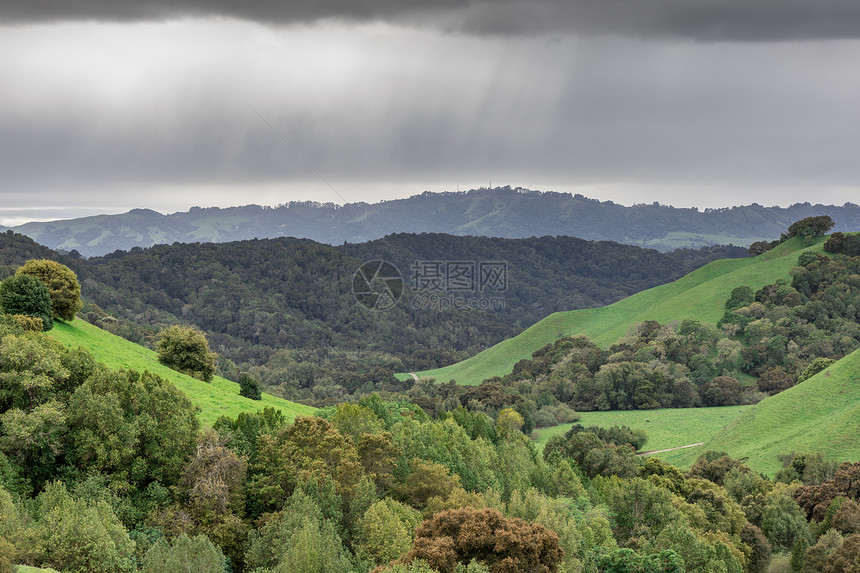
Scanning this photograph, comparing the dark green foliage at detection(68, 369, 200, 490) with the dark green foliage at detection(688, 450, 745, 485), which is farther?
the dark green foliage at detection(688, 450, 745, 485)

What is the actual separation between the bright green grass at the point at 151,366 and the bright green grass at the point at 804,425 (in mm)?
50673

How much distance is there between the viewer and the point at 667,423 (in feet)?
308

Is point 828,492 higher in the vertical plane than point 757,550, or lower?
higher

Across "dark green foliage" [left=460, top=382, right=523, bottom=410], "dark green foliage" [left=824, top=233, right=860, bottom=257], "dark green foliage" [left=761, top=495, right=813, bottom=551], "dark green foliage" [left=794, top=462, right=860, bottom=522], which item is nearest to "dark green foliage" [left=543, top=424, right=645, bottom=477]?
"dark green foliage" [left=761, top=495, right=813, bottom=551]

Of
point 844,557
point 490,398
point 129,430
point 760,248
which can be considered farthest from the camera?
point 760,248

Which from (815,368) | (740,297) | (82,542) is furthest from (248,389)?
(740,297)

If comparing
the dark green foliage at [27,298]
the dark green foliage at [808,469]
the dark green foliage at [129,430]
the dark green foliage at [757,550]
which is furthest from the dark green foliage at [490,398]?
the dark green foliage at [129,430]

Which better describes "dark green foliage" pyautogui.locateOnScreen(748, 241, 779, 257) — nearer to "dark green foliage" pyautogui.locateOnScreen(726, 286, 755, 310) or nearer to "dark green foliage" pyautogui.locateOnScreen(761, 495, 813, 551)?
"dark green foliage" pyautogui.locateOnScreen(726, 286, 755, 310)

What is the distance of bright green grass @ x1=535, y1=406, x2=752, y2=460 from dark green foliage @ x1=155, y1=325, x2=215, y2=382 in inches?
1863

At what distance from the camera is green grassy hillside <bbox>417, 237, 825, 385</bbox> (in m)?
144

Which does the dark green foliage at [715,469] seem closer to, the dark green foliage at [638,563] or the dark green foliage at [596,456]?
the dark green foliage at [596,456]

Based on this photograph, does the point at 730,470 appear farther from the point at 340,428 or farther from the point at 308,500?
the point at 308,500

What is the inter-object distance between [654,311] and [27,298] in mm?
138651

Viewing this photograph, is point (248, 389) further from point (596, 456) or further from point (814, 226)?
Answer: point (814, 226)
